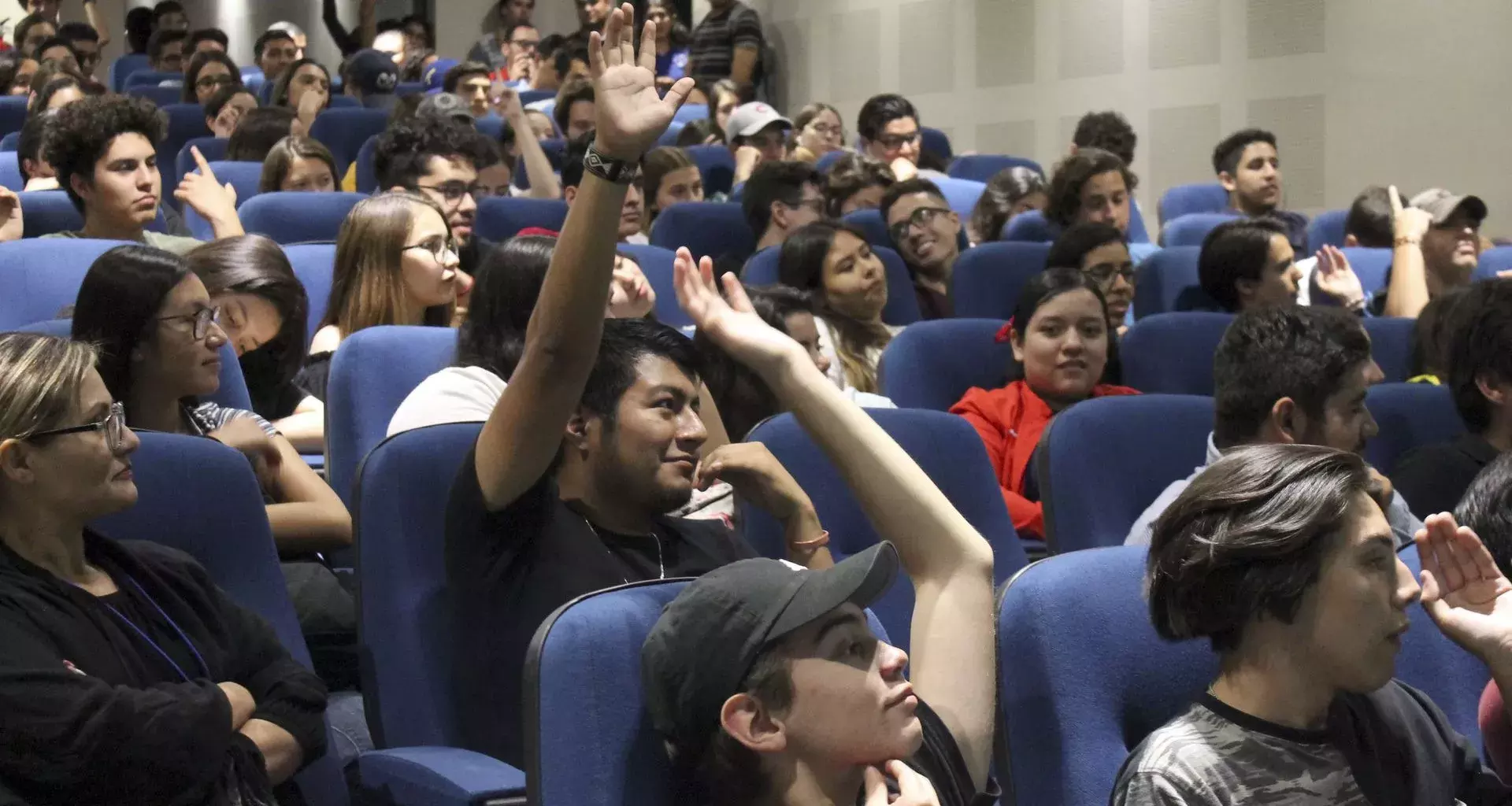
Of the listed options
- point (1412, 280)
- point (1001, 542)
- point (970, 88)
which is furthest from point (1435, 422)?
point (970, 88)

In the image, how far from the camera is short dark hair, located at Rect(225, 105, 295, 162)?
5859 millimetres

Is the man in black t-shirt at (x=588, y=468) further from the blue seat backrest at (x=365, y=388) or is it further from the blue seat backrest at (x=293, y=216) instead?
the blue seat backrest at (x=293, y=216)

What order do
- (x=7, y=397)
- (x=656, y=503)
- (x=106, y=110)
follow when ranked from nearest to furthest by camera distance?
(x=7, y=397) < (x=656, y=503) < (x=106, y=110)

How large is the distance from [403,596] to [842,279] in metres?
2.20

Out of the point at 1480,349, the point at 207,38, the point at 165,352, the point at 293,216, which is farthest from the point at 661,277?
the point at 207,38

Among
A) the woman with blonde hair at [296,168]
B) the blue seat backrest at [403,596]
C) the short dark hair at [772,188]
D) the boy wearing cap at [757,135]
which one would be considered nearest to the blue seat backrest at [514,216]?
the woman with blonde hair at [296,168]

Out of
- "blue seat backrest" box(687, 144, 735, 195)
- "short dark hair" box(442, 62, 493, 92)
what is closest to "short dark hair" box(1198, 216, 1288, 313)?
"blue seat backrest" box(687, 144, 735, 195)

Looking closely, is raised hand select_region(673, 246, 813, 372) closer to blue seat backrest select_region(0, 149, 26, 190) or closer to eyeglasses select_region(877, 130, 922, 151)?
blue seat backrest select_region(0, 149, 26, 190)

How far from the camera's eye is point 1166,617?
1633mm

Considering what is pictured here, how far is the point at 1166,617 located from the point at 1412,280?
3624mm

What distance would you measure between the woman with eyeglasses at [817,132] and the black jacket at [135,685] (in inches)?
220

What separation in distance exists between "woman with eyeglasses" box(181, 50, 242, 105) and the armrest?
6377mm

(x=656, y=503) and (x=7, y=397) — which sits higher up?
(x=7, y=397)

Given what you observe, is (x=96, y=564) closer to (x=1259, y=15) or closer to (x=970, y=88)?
(x=1259, y=15)
